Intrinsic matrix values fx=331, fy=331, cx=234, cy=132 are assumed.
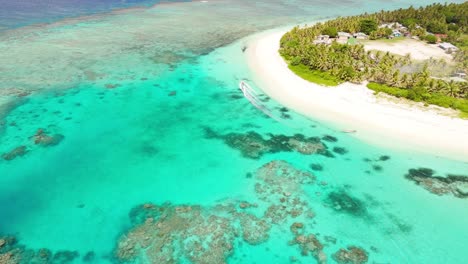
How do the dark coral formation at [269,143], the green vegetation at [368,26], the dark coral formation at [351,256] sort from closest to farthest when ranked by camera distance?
1. the dark coral formation at [351,256]
2. the dark coral formation at [269,143]
3. the green vegetation at [368,26]

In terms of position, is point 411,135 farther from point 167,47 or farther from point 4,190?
point 167,47

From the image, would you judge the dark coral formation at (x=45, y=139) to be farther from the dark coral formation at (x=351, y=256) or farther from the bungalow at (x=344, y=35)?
the bungalow at (x=344, y=35)

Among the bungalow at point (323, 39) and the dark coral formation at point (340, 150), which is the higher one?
the bungalow at point (323, 39)

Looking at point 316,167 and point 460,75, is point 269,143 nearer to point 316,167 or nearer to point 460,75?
point 316,167

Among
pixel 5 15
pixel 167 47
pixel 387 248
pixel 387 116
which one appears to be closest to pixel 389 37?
pixel 387 116

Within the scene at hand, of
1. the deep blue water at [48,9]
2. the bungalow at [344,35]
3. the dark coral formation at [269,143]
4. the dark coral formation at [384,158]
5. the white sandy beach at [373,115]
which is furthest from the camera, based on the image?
the deep blue water at [48,9]

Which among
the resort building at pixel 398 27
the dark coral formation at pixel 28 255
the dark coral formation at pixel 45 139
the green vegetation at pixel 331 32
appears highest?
the resort building at pixel 398 27

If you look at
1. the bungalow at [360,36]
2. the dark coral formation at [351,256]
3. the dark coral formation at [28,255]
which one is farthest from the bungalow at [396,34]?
the dark coral formation at [28,255]
